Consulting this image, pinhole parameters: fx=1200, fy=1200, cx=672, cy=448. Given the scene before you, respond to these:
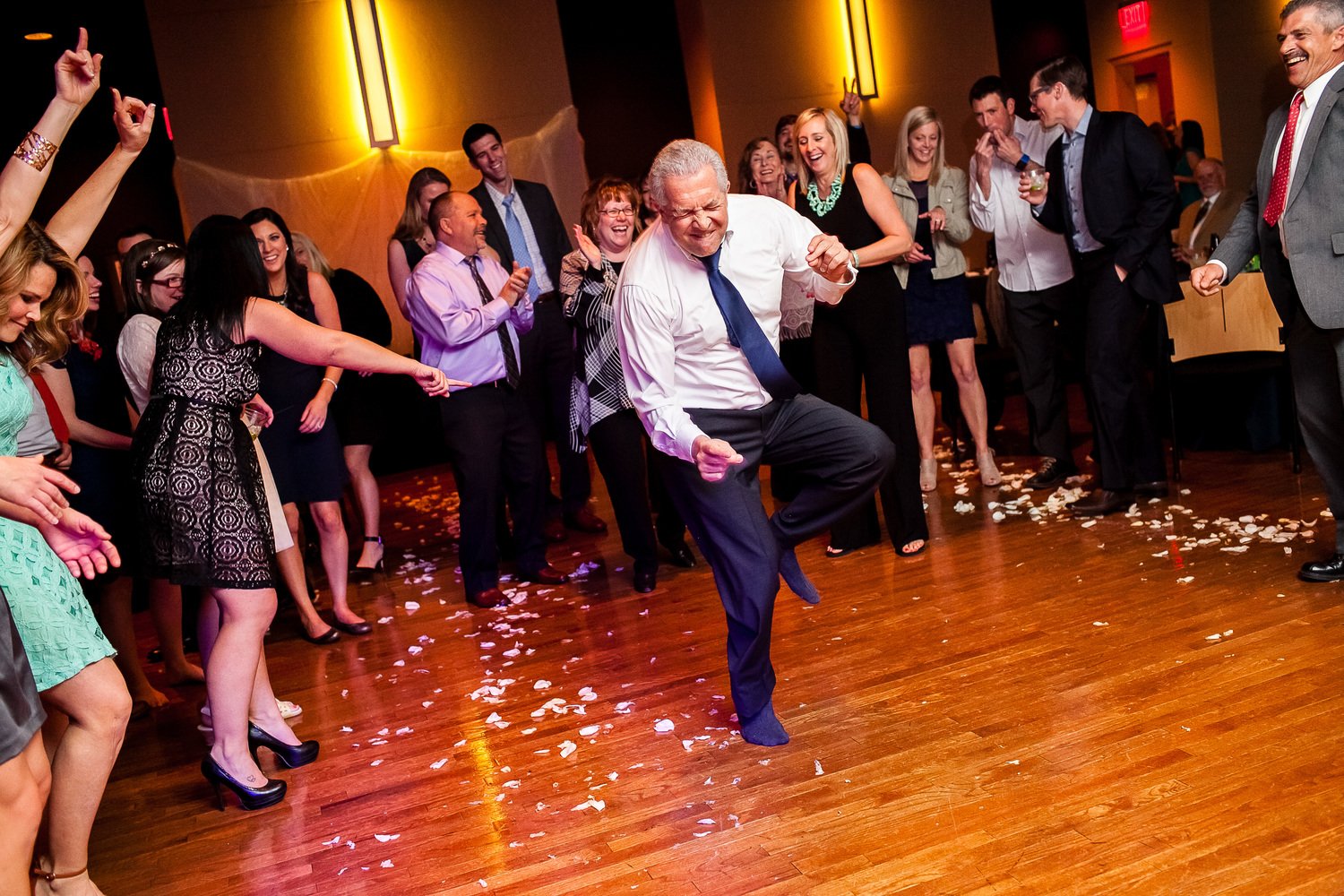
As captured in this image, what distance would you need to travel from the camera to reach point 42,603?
246 centimetres

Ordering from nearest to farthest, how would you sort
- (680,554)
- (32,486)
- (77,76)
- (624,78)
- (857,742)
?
(32,486), (77,76), (857,742), (680,554), (624,78)

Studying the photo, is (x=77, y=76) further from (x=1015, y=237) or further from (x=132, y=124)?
(x=1015, y=237)

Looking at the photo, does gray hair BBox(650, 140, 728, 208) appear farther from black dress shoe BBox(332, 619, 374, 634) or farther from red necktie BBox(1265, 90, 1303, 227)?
black dress shoe BBox(332, 619, 374, 634)

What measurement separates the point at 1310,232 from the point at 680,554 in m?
2.77

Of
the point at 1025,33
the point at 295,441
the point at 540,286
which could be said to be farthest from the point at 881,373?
the point at 1025,33

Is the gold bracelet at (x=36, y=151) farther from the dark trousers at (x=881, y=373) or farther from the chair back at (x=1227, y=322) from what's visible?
the chair back at (x=1227, y=322)

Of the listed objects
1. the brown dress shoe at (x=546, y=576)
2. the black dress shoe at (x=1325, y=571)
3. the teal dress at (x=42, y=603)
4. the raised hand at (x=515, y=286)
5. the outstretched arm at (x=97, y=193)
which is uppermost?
the outstretched arm at (x=97, y=193)

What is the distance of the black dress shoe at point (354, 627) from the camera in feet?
16.1

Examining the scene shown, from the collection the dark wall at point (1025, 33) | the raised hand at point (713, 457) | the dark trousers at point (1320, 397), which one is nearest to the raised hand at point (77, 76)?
the raised hand at point (713, 457)

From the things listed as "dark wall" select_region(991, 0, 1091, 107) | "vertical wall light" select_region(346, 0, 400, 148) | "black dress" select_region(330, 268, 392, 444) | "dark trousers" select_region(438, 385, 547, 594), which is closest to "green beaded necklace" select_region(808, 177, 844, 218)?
"dark trousers" select_region(438, 385, 547, 594)

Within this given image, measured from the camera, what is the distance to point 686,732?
11.2 ft

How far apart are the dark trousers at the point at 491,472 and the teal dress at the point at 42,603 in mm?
2397

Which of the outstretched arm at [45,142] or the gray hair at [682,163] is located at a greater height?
the outstretched arm at [45,142]

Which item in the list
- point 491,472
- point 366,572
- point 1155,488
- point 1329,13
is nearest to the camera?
point 1329,13
